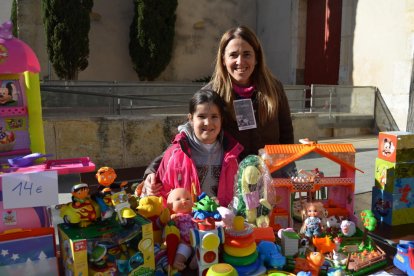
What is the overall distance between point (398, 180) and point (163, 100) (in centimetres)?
522

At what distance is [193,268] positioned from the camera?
78.4 inches

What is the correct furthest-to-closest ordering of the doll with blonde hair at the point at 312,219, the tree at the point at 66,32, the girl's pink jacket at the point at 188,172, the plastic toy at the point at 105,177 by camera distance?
the tree at the point at 66,32, the girl's pink jacket at the point at 188,172, the doll with blonde hair at the point at 312,219, the plastic toy at the point at 105,177

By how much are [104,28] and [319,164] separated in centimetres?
841

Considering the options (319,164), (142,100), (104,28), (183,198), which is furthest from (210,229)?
(104,28)

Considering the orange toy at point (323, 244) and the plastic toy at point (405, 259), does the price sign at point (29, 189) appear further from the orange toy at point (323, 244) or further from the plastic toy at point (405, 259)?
the plastic toy at point (405, 259)

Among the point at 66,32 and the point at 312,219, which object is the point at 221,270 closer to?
the point at 312,219

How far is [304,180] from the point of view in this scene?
246 cm

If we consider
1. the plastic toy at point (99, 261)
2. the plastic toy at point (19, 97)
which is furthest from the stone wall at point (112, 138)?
the plastic toy at point (99, 261)

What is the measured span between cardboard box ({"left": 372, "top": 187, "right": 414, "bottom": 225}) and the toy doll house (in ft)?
1.33

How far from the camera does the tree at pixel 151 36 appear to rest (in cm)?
1138

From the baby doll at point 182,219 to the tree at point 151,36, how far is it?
9871mm

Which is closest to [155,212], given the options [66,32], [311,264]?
[311,264]

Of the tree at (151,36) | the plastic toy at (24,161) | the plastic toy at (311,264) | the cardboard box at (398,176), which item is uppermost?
the tree at (151,36)

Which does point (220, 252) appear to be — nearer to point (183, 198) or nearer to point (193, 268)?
point (193, 268)
